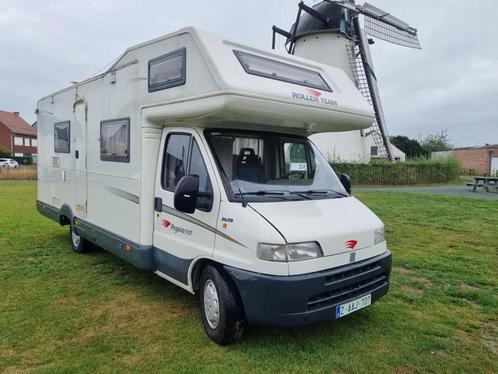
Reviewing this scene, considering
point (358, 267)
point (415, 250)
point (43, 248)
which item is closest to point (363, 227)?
point (358, 267)

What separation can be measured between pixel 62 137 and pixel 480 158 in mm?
54175

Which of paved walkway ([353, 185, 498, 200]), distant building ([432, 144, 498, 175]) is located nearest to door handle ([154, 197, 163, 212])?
paved walkway ([353, 185, 498, 200])

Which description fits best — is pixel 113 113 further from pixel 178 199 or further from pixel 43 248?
pixel 43 248

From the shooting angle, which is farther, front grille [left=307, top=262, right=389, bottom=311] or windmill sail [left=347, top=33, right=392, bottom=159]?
windmill sail [left=347, top=33, right=392, bottom=159]

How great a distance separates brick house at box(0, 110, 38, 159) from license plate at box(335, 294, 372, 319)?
208 ft

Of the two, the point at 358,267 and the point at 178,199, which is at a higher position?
the point at 178,199

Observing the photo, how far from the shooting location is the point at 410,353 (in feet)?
12.8

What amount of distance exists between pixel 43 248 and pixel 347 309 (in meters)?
6.33

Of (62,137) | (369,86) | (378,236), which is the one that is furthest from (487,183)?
(62,137)

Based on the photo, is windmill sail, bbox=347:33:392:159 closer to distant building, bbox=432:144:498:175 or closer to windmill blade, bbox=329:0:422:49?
windmill blade, bbox=329:0:422:49

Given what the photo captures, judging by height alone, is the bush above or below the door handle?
below

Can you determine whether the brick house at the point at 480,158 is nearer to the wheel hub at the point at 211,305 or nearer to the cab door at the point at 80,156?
the cab door at the point at 80,156

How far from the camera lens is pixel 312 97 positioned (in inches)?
178

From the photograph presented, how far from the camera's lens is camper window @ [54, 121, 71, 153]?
23.6 feet
